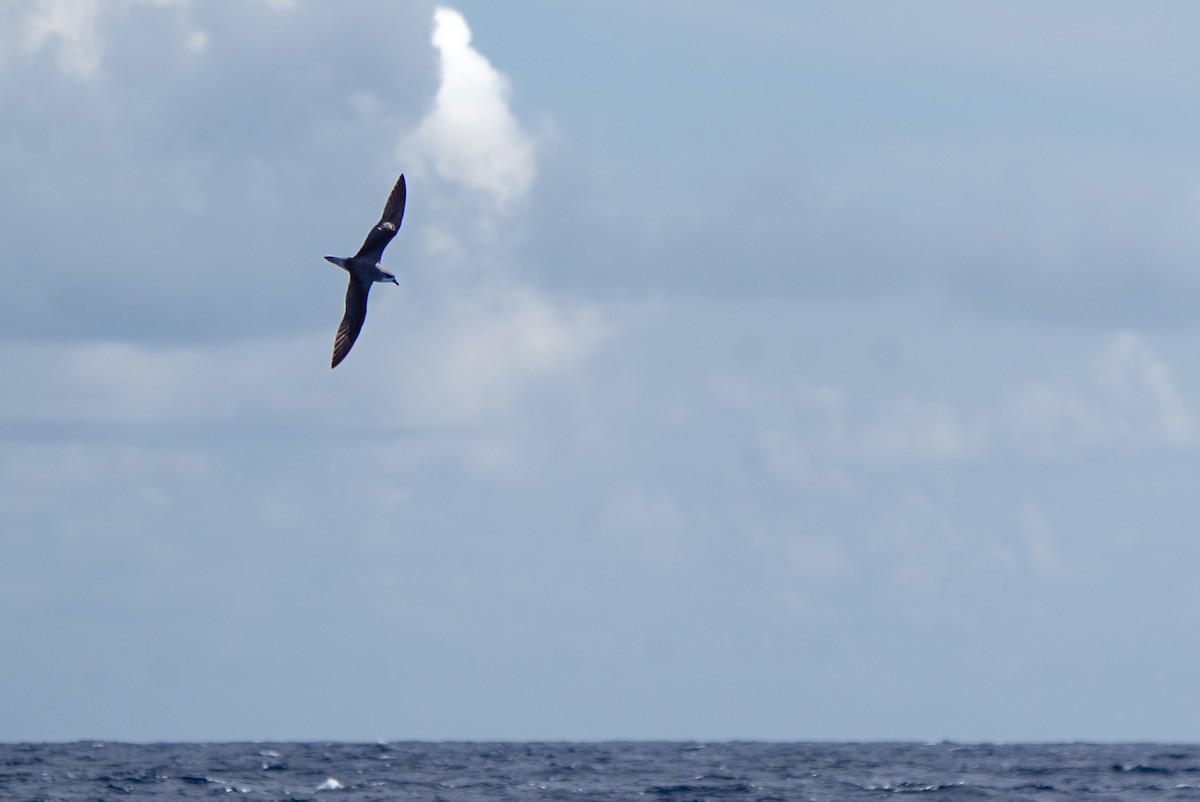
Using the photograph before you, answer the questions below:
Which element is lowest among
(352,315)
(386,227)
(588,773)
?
(588,773)

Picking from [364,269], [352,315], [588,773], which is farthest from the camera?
[588,773]

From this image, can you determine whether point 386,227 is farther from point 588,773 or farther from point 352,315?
point 588,773

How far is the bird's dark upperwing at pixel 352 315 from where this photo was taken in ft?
82.1

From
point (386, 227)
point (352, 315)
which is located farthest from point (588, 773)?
point (386, 227)

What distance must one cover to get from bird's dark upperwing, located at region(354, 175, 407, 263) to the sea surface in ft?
88.0

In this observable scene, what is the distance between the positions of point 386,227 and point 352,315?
53.9 inches

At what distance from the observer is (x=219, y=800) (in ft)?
156

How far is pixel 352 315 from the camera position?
25.3 m

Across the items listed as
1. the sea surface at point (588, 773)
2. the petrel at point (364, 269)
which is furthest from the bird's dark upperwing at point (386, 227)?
the sea surface at point (588, 773)

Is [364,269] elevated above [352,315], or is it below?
above

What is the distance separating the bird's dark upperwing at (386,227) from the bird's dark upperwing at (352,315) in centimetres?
43

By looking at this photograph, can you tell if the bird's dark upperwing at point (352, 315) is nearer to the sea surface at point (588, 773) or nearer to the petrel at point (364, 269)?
the petrel at point (364, 269)

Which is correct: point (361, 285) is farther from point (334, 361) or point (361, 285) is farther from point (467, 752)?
point (467, 752)

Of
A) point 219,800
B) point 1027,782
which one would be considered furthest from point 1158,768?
point 219,800
